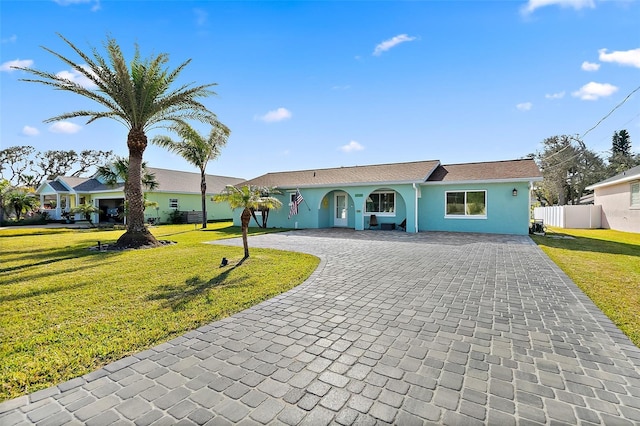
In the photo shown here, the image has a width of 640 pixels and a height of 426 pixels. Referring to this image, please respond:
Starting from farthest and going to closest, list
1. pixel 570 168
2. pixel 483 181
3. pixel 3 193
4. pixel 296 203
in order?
Result: pixel 570 168 < pixel 3 193 < pixel 296 203 < pixel 483 181

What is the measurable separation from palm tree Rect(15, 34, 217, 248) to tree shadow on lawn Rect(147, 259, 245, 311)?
742 centimetres

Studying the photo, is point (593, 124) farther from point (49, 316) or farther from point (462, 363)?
point (49, 316)

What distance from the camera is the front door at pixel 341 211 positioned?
2066 centimetres

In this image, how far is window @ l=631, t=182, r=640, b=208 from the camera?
1748 cm

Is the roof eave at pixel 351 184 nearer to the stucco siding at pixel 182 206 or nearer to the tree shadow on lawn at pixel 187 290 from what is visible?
the stucco siding at pixel 182 206

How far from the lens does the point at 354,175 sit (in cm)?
1981

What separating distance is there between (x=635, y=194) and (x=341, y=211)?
1766 cm

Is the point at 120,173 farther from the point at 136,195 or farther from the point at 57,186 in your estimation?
the point at 57,186

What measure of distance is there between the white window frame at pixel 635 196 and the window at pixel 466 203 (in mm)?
9646

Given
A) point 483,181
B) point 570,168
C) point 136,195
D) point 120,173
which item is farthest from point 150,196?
point 570,168

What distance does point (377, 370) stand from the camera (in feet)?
10.2

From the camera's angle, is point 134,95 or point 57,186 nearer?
point 134,95

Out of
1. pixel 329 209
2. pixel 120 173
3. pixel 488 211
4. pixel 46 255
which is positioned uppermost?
pixel 120 173

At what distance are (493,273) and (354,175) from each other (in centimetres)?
1316
